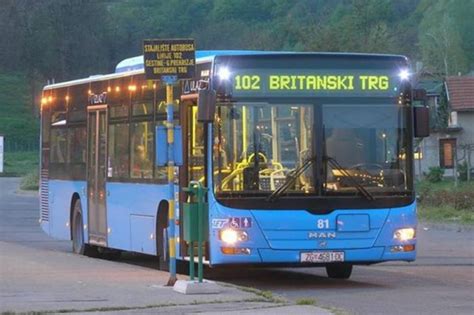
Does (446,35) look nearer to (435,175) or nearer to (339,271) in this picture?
(435,175)

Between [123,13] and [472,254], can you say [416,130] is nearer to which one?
[472,254]

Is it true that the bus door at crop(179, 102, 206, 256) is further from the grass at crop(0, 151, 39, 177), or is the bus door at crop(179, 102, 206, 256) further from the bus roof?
the grass at crop(0, 151, 39, 177)

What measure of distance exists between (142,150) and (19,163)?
2837 inches

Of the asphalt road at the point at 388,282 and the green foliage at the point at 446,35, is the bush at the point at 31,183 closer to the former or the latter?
the asphalt road at the point at 388,282

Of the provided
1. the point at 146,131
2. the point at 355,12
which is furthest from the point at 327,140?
the point at 355,12

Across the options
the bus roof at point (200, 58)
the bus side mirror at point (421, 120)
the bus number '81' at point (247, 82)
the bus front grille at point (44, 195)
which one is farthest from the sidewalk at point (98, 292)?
the bus side mirror at point (421, 120)

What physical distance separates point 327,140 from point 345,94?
0.73m

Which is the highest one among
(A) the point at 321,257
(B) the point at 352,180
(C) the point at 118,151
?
(C) the point at 118,151

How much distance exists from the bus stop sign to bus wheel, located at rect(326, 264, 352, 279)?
413 centimetres

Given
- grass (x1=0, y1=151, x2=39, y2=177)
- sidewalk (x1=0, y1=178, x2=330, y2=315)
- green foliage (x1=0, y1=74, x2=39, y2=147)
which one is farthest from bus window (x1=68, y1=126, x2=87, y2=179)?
green foliage (x1=0, y1=74, x2=39, y2=147)

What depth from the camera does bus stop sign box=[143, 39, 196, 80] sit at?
1430cm

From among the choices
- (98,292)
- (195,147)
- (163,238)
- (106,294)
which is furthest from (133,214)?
(106,294)

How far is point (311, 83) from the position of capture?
1550 centimetres

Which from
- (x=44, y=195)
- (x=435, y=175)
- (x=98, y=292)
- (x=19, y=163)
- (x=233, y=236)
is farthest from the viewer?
(x=19, y=163)
